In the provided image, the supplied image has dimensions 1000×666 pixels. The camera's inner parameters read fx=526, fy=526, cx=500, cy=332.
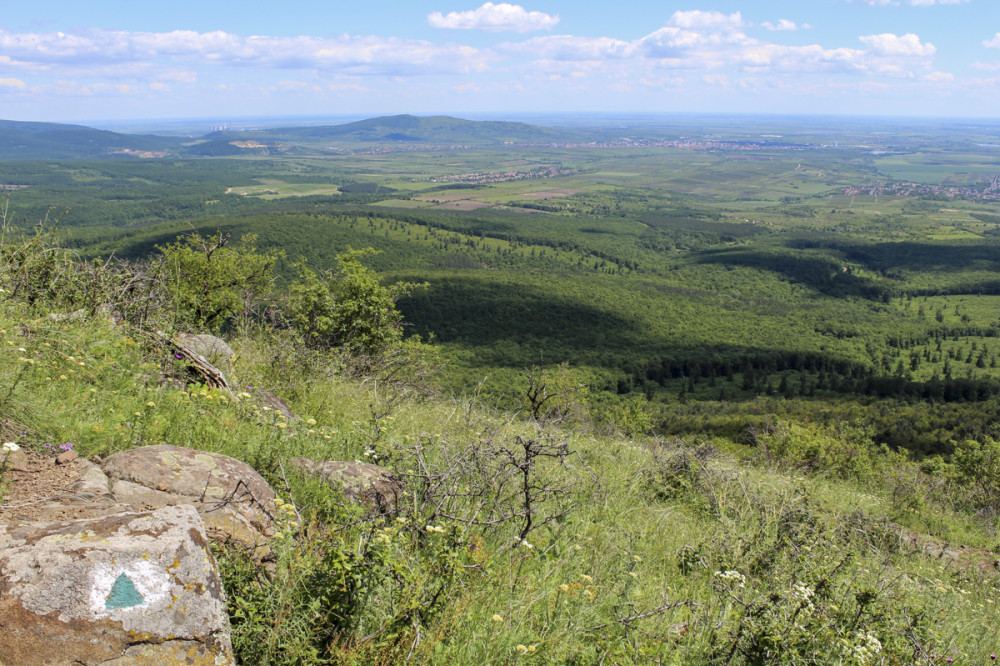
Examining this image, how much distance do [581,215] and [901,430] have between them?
157 metres

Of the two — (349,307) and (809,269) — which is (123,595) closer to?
(349,307)

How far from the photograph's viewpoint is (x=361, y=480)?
4.09 m

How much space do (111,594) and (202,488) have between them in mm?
1308

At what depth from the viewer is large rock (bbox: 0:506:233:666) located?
199 centimetres

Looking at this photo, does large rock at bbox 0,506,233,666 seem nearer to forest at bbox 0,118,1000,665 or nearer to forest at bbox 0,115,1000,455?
forest at bbox 0,118,1000,665

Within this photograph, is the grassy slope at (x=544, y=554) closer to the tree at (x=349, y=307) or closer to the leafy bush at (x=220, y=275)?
the leafy bush at (x=220, y=275)

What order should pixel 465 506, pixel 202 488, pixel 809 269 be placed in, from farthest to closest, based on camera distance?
1. pixel 809 269
2. pixel 465 506
3. pixel 202 488

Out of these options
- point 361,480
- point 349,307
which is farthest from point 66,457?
point 349,307

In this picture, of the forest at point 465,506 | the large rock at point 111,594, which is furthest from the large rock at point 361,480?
the large rock at point 111,594

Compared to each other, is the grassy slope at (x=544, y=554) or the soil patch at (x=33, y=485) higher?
the soil patch at (x=33, y=485)

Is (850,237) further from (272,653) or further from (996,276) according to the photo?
(272,653)

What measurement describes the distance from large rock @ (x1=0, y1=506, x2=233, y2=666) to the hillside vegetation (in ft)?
1.13

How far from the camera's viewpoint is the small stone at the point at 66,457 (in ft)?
11.1

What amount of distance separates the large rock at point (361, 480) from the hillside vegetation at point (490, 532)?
12 cm
